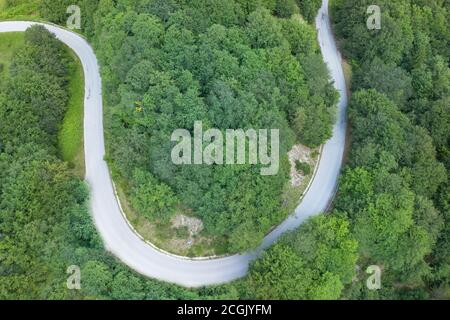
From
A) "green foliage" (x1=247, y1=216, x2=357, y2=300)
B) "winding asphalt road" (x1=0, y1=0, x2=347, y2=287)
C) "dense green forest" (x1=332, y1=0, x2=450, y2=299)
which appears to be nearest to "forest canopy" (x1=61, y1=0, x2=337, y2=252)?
"winding asphalt road" (x1=0, y1=0, x2=347, y2=287)

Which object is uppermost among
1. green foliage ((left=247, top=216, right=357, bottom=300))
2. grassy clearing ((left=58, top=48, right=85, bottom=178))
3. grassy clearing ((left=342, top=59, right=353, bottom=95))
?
grassy clearing ((left=342, top=59, right=353, bottom=95))

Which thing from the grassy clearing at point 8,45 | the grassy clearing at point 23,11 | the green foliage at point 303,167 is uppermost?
the grassy clearing at point 23,11

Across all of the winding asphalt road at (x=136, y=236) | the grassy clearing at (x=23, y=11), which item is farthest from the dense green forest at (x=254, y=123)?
the grassy clearing at (x=23, y=11)

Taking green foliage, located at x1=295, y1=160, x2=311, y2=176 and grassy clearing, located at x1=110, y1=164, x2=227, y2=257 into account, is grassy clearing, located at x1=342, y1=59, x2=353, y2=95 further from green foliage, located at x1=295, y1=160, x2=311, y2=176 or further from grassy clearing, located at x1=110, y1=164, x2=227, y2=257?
grassy clearing, located at x1=110, y1=164, x2=227, y2=257

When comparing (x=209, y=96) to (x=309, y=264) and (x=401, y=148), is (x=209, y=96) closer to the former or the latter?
(x=309, y=264)

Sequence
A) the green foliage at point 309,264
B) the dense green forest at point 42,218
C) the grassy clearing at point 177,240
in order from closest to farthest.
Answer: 1. the green foliage at point 309,264
2. the dense green forest at point 42,218
3. the grassy clearing at point 177,240

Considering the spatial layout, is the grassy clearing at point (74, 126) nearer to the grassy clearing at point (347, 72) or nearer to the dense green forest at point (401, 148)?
the dense green forest at point (401, 148)
